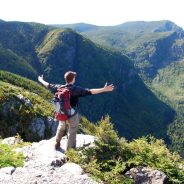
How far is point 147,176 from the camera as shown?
1510cm

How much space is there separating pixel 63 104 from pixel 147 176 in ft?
14.1

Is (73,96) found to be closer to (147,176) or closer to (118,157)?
(118,157)

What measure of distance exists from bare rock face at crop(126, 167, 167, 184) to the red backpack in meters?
3.46

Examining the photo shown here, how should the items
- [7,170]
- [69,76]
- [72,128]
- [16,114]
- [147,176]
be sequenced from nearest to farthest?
[7,170] < [147,176] < [69,76] < [72,128] < [16,114]

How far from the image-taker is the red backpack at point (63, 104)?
16.2 meters

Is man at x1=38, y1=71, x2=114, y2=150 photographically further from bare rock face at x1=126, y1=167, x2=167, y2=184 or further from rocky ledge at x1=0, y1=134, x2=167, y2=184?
bare rock face at x1=126, y1=167, x2=167, y2=184

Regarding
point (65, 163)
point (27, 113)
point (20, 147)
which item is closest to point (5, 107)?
point (27, 113)

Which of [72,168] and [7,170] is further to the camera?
[72,168]

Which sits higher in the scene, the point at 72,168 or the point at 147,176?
the point at 72,168

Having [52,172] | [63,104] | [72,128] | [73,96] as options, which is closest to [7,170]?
[52,172]

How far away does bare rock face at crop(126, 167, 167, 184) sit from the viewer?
49.1 ft

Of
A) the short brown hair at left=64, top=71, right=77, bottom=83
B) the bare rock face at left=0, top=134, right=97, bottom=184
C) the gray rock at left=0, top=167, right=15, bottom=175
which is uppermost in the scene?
the short brown hair at left=64, top=71, right=77, bottom=83

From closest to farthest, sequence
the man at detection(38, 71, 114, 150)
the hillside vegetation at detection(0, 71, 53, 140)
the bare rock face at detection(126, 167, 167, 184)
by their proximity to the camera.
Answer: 1. the bare rock face at detection(126, 167, 167, 184)
2. the man at detection(38, 71, 114, 150)
3. the hillside vegetation at detection(0, 71, 53, 140)

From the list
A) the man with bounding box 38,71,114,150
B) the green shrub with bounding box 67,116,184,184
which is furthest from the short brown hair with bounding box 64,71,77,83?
the green shrub with bounding box 67,116,184,184
